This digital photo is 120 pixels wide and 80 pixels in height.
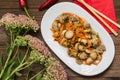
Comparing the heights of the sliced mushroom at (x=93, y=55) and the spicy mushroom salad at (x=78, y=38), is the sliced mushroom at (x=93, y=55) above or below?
below

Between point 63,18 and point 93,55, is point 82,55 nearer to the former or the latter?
point 93,55

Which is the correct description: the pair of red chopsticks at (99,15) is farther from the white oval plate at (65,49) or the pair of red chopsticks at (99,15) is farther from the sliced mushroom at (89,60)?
the sliced mushroom at (89,60)

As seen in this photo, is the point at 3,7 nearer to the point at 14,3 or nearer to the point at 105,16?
the point at 14,3

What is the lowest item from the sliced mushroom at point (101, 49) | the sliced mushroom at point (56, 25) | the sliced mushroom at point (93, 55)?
the sliced mushroom at point (93, 55)

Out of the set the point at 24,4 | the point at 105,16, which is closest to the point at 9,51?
the point at 24,4

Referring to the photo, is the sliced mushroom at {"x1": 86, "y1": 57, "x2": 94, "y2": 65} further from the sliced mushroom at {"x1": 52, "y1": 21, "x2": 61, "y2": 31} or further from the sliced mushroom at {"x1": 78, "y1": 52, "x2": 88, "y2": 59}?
the sliced mushroom at {"x1": 52, "y1": 21, "x2": 61, "y2": 31}

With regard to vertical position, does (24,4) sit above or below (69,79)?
above

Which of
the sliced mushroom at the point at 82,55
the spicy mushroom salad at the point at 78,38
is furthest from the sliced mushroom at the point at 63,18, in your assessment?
the sliced mushroom at the point at 82,55
